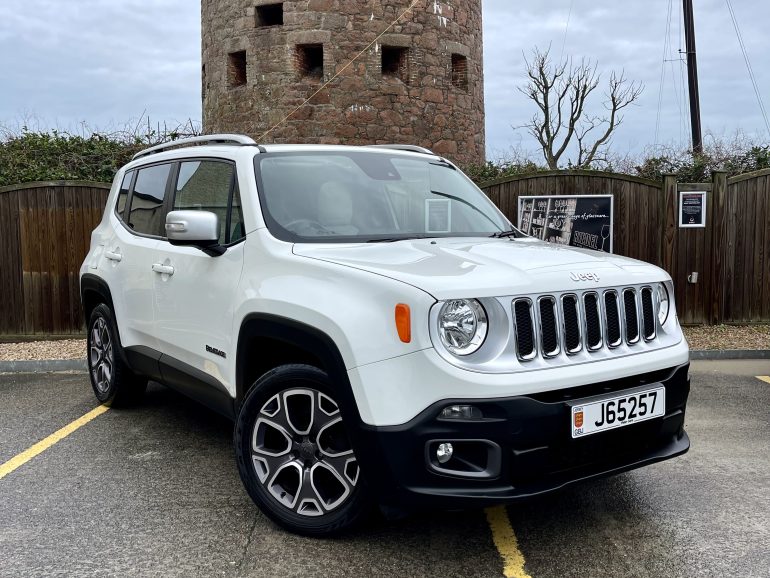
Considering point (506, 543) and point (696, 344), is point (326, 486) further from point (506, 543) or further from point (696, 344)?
point (696, 344)

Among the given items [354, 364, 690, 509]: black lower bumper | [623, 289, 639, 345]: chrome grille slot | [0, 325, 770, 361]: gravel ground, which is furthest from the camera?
[0, 325, 770, 361]: gravel ground

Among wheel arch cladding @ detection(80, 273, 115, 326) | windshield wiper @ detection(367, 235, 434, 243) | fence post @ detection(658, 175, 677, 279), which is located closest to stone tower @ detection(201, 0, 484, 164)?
fence post @ detection(658, 175, 677, 279)

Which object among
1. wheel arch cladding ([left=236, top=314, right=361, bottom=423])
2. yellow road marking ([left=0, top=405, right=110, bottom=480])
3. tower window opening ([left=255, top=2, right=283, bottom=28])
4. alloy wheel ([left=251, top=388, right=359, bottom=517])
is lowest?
yellow road marking ([left=0, top=405, right=110, bottom=480])

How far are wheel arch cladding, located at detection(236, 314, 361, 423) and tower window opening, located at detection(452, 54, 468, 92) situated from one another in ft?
56.1

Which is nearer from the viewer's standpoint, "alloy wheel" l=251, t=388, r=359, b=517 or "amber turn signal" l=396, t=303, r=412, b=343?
"amber turn signal" l=396, t=303, r=412, b=343

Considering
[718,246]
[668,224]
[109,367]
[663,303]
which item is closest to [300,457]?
[663,303]

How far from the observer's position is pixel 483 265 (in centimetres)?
317

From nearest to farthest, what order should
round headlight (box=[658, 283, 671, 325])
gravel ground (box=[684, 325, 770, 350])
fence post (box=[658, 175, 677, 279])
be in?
round headlight (box=[658, 283, 671, 325]) → gravel ground (box=[684, 325, 770, 350]) → fence post (box=[658, 175, 677, 279])

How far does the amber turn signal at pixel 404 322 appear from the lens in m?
2.85

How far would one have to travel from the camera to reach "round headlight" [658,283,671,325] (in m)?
3.62

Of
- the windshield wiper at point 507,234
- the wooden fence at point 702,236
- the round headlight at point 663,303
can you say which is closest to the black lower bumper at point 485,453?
the round headlight at point 663,303

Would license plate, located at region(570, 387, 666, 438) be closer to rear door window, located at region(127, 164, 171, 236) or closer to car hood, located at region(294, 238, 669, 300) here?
car hood, located at region(294, 238, 669, 300)

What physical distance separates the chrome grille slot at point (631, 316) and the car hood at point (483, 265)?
7 cm

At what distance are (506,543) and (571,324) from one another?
3.54 feet
